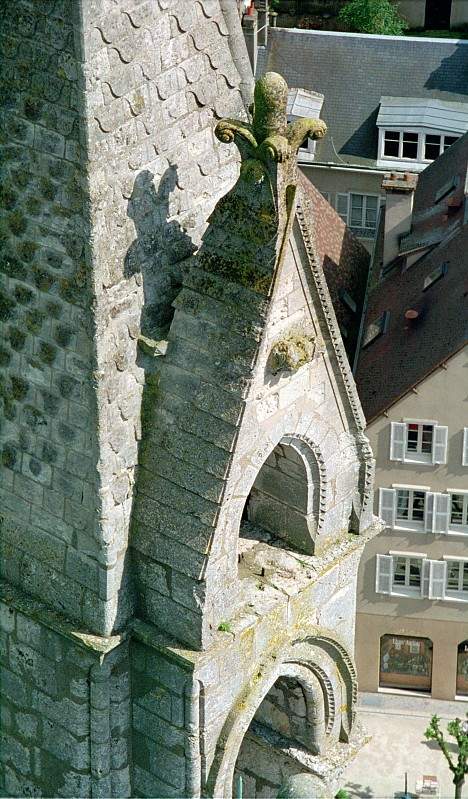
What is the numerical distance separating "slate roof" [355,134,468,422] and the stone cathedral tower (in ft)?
77.5

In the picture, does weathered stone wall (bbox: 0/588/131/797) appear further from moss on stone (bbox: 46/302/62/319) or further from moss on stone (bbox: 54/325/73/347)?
moss on stone (bbox: 46/302/62/319)

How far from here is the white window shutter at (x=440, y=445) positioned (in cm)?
4438

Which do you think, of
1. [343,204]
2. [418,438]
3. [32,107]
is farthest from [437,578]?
[32,107]

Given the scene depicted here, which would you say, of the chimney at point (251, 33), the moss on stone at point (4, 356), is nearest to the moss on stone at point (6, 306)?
the moss on stone at point (4, 356)

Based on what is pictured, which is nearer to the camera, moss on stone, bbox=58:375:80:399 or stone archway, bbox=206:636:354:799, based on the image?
moss on stone, bbox=58:375:80:399

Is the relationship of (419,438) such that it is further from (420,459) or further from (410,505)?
(410,505)

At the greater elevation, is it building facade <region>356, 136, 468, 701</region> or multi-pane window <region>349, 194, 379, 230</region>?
A: multi-pane window <region>349, 194, 379, 230</region>

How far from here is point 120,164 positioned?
52.4 ft

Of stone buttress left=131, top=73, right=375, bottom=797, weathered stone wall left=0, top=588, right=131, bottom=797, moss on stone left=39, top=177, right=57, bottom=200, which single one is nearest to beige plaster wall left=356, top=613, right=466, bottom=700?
stone buttress left=131, top=73, right=375, bottom=797

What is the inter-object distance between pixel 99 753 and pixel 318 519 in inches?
153

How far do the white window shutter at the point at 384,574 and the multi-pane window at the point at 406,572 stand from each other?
0.21 meters

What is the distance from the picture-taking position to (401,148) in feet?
204

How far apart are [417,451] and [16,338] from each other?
2872cm

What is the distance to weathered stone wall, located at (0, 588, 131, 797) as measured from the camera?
18.6 meters
